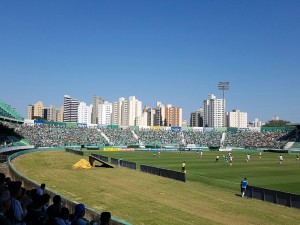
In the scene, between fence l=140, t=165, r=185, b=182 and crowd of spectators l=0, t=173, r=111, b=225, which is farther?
fence l=140, t=165, r=185, b=182

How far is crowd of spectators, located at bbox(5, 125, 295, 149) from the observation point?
98062mm

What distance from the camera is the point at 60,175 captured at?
37.2m

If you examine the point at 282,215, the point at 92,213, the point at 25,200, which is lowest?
the point at 282,215

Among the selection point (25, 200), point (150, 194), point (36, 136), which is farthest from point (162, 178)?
point (36, 136)

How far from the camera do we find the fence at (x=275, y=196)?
23.1m

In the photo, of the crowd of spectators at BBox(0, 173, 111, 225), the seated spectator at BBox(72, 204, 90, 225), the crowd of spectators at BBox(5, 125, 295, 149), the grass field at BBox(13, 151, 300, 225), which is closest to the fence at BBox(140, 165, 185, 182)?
the grass field at BBox(13, 151, 300, 225)

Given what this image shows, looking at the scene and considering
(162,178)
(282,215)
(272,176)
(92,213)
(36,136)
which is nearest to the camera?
(92,213)

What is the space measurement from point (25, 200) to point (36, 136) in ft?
292

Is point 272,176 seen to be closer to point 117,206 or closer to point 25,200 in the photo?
point 117,206

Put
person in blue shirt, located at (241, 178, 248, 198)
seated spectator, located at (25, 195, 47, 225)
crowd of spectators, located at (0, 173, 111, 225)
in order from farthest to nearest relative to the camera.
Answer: person in blue shirt, located at (241, 178, 248, 198) → seated spectator, located at (25, 195, 47, 225) → crowd of spectators, located at (0, 173, 111, 225)

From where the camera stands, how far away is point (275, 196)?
24.4 meters

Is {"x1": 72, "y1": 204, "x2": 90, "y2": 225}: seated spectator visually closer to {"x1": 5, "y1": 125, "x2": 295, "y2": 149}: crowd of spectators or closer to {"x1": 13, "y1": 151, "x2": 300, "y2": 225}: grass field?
{"x1": 13, "y1": 151, "x2": 300, "y2": 225}: grass field

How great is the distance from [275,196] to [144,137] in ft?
316

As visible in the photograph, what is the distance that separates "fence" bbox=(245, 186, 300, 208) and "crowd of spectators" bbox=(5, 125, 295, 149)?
7290cm
